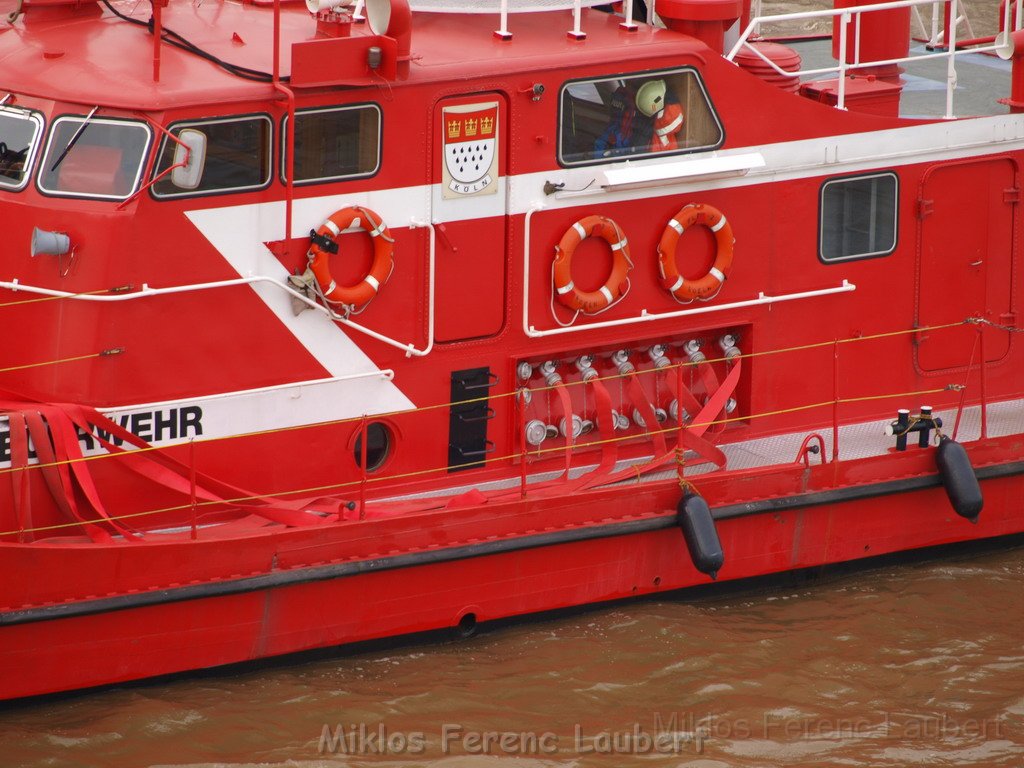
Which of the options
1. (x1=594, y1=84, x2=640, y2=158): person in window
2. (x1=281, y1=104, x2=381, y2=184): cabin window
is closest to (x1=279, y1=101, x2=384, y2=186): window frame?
(x1=281, y1=104, x2=381, y2=184): cabin window

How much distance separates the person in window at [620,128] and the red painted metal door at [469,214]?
1.86 ft

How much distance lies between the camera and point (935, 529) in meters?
8.71

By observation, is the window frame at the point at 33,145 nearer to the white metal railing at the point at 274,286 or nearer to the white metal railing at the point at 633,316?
the white metal railing at the point at 274,286

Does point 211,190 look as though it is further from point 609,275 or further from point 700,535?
point 700,535

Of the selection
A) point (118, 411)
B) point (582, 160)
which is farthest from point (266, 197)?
point (582, 160)

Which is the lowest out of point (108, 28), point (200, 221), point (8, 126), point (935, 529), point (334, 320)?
point (935, 529)

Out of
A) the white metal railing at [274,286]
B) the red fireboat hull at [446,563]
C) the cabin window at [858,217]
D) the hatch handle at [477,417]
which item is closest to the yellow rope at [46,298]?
the white metal railing at [274,286]

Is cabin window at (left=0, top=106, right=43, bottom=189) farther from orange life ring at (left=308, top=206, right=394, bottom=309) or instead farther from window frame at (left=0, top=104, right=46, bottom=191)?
orange life ring at (left=308, top=206, right=394, bottom=309)

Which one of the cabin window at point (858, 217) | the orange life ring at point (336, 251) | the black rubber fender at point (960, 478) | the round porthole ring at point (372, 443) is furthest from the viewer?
the cabin window at point (858, 217)

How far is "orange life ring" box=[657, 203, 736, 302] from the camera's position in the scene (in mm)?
7941

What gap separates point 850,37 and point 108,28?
4549mm

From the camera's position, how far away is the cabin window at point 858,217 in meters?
8.45

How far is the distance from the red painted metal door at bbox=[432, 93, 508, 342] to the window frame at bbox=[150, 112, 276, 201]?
83 centimetres

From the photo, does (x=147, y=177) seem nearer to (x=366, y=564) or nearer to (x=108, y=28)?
(x=108, y=28)
